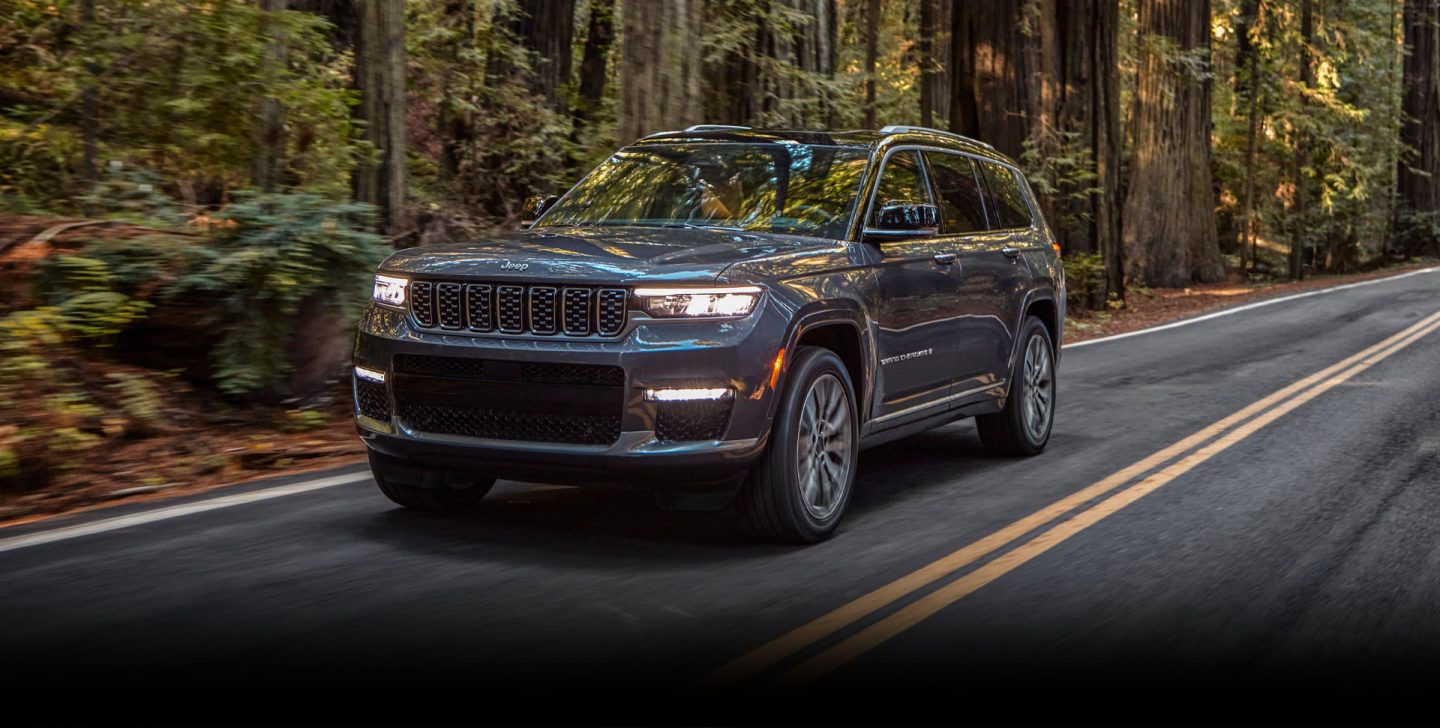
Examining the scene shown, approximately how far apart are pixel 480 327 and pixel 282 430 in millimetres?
3790

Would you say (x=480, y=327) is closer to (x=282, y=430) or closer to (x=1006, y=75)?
(x=282, y=430)

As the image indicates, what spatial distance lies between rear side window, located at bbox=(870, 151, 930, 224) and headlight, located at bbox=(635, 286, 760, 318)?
1501 mm

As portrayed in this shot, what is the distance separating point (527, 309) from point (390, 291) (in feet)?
2.65

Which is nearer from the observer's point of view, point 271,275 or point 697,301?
point 697,301

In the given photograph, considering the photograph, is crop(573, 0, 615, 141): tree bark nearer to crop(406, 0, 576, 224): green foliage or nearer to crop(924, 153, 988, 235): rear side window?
crop(406, 0, 576, 224): green foliage

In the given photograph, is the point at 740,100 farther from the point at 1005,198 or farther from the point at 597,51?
the point at 1005,198

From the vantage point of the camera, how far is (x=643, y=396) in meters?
6.00

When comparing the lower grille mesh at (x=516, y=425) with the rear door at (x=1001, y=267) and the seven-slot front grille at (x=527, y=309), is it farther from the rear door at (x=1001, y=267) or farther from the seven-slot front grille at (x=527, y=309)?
the rear door at (x=1001, y=267)

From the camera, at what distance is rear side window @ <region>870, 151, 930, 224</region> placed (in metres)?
7.73

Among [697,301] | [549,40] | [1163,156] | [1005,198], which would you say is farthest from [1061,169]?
[697,301]

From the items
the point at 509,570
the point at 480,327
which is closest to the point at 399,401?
the point at 480,327

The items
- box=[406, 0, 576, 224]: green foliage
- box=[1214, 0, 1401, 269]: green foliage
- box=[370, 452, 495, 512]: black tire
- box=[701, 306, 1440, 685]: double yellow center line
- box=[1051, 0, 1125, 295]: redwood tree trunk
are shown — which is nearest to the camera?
box=[701, 306, 1440, 685]: double yellow center line

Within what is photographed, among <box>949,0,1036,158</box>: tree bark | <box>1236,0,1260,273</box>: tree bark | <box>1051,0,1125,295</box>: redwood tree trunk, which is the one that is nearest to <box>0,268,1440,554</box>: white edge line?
<box>949,0,1036,158</box>: tree bark

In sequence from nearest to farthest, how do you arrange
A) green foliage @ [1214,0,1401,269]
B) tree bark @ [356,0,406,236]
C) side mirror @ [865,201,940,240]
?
1. side mirror @ [865,201,940,240]
2. tree bark @ [356,0,406,236]
3. green foliage @ [1214,0,1401,269]
